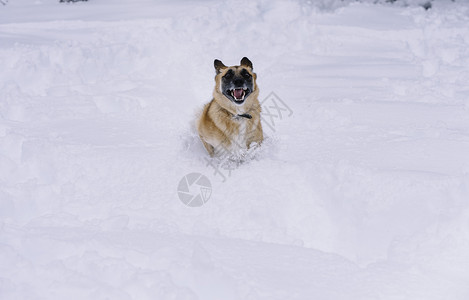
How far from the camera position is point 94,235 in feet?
11.2

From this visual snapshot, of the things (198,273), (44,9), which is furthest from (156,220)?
(44,9)

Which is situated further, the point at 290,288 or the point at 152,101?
the point at 152,101

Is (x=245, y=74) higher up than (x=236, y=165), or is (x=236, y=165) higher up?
(x=245, y=74)

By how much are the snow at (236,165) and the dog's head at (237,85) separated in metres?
0.58

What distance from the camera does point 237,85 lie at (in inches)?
187

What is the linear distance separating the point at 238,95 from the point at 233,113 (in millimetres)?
253

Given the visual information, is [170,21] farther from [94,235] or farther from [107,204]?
[94,235]

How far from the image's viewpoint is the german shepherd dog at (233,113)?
15.8ft

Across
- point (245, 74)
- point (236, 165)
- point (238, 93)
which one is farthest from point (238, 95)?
point (236, 165)

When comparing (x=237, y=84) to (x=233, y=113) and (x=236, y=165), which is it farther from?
(x=236, y=165)

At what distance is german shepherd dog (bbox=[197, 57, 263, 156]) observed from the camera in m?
4.82

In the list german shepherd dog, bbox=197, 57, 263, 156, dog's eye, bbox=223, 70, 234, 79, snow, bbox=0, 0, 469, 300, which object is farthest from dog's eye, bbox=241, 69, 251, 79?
snow, bbox=0, 0, 469, 300

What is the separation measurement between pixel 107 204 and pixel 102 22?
5377 mm

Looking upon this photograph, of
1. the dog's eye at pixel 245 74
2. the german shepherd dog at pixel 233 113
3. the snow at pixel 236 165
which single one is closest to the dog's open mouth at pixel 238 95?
the german shepherd dog at pixel 233 113
